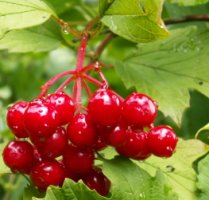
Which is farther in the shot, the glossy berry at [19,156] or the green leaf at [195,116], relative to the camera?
the green leaf at [195,116]

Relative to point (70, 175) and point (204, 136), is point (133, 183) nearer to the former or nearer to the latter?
point (70, 175)

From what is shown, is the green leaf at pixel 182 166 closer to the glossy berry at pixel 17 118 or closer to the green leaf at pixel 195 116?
the glossy berry at pixel 17 118

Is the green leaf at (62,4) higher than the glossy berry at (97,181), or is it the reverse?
the green leaf at (62,4)

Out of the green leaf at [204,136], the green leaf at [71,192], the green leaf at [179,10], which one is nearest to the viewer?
the green leaf at [71,192]

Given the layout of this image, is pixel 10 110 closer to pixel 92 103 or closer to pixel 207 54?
pixel 92 103

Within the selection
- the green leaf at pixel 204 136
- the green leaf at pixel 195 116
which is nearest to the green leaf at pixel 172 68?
the green leaf at pixel 204 136

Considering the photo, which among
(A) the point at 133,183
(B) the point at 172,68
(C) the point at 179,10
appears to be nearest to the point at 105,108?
(A) the point at 133,183

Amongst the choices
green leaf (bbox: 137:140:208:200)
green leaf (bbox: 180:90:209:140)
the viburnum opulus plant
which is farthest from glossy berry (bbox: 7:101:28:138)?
green leaf (bbox: 180:90:209:140)
